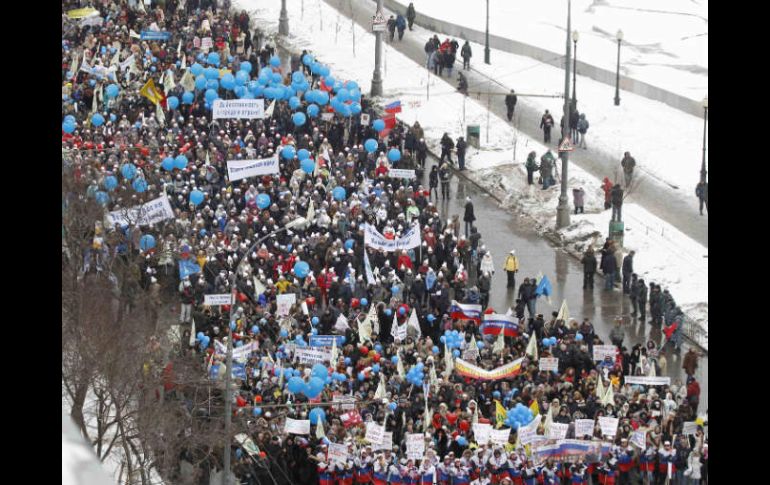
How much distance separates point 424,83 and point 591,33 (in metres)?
14.8

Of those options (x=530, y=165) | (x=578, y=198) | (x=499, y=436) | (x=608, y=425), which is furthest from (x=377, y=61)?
(x=499, y=436)

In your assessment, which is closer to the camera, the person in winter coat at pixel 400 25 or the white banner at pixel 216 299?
the white banner at pixel 216 299

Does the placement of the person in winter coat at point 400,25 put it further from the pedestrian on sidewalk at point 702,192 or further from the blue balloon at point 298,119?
the pedestrian on sidewalk at point 702,192

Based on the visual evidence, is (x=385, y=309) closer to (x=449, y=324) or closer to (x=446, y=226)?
(x=449, y=324)

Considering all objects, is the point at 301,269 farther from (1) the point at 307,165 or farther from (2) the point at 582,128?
(2) the point at 582,128

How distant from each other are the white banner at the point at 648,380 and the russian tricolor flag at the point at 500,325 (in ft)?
11.8

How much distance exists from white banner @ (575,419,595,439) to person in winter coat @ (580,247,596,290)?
41.8 feet

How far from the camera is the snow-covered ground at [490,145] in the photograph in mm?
41484

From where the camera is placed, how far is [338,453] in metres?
26.0

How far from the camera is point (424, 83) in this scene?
56.6m

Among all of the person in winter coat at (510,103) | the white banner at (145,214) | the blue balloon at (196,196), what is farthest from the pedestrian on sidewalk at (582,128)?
the white banner at (145,214)

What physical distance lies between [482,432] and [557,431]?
1446mm

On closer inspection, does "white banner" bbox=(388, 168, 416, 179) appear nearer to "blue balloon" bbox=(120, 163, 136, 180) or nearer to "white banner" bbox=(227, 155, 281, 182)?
"white banner" bbox=(227, 155, 281, 182)
